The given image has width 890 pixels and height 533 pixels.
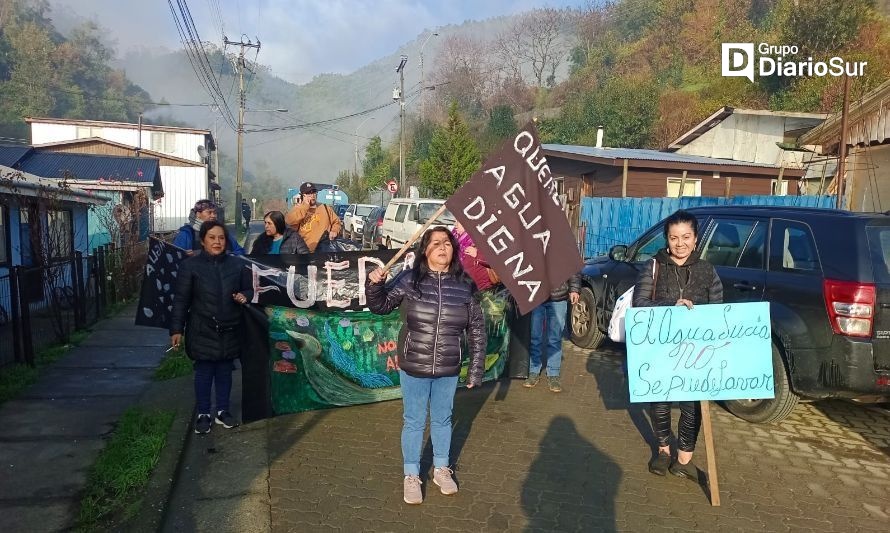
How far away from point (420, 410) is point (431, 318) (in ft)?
1.91

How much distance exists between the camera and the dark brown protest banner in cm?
388

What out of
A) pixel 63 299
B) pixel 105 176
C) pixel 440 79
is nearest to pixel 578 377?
pixel 63 299

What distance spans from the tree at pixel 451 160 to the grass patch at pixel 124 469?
2615 cm

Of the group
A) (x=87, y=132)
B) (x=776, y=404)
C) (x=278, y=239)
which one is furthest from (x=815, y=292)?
(x=87, y=132)

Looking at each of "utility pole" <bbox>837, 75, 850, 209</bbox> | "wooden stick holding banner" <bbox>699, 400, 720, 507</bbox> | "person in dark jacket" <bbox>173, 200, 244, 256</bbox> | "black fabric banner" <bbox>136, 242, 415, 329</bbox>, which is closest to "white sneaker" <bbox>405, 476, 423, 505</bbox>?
"wooden stick holding banner" <bbox>699, 400, 720, 507</bbox>

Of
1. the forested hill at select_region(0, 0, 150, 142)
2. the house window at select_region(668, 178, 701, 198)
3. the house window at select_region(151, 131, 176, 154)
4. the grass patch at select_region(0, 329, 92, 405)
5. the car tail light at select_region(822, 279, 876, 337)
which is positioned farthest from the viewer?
the forested hill at select_region(0, 0, 150, 142)

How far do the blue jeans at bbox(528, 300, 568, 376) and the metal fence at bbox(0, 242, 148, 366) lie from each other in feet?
17.6

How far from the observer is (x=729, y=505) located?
393 centimetres

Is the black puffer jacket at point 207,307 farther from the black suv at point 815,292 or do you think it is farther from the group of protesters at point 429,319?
the black suv at point 815,292

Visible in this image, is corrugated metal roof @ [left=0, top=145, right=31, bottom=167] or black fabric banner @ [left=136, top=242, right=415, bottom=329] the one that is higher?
corrugated metal roof @ [left=0, top=145, right=31, bottom=167]

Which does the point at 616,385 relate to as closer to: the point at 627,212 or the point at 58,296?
the point at 58,296

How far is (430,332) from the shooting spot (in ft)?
12.2

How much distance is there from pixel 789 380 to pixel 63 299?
881 cm

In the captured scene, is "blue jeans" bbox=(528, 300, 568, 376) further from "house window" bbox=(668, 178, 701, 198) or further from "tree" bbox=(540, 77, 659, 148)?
"tree" bbox=(540, 77, 659, 148)
